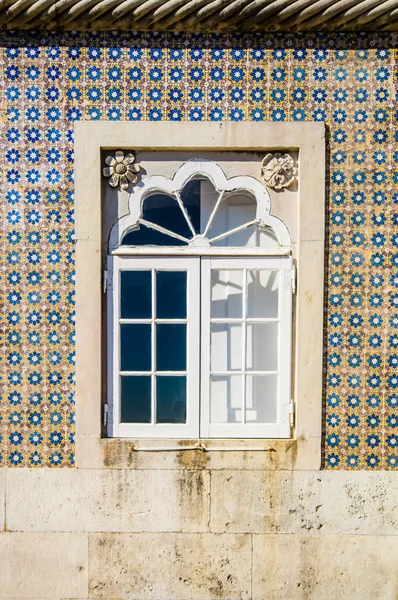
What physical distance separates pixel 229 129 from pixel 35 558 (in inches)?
117

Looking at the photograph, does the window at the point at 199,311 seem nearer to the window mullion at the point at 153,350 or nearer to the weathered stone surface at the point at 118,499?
the window mullion at the point at 153,350

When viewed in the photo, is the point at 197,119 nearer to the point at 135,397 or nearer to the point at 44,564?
the point at 135,397

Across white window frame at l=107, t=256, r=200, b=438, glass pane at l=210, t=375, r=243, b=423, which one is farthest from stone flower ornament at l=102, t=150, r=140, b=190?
glass pane at l=210, t=375, r=243, b=423

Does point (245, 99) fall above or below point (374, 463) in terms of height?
above

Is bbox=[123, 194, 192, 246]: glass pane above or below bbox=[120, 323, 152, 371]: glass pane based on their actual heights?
above

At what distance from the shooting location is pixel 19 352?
324 cm

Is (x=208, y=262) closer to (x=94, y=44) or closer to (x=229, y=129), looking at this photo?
(x=229, y=129)

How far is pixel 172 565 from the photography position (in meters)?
3.24

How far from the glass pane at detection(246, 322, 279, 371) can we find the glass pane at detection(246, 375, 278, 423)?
0.07 metres

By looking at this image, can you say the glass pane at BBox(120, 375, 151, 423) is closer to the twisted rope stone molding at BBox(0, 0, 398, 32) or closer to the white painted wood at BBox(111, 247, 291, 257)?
the white painted wood at BBox(111, 247, 291, 257)

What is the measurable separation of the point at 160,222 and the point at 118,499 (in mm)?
1777

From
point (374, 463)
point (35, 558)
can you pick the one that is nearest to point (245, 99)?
point (374, 463)

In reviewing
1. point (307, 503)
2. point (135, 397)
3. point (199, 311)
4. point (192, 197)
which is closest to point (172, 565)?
point (307, 503)

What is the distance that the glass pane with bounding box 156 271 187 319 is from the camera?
3.28 m
